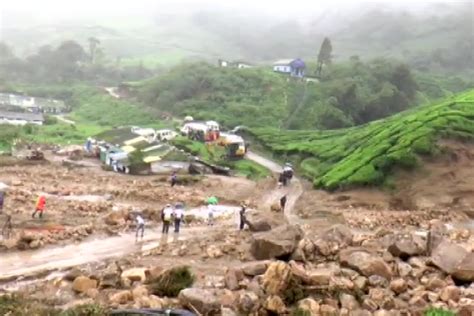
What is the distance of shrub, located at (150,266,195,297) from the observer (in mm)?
19219

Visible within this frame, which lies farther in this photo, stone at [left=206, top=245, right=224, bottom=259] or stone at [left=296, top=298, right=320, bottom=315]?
stone at [left=206, top=245, right=224, bottom=259]

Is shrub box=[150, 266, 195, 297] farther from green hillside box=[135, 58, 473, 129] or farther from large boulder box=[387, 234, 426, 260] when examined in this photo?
green hillside box=[135, 58, 473, 129]

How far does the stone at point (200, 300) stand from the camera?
694 inches

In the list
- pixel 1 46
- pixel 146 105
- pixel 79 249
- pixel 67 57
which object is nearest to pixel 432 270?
pixel 79 249

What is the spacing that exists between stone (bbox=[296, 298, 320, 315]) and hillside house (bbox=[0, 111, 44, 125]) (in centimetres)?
8213

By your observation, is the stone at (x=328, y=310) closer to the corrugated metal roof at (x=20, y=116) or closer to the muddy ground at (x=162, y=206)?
the muddy ground at (x=162, y=206)

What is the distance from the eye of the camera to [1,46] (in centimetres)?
16762

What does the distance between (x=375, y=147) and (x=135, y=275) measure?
140ft

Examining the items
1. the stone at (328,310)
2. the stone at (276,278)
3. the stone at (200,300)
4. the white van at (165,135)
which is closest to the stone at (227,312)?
the stone at (200,300)

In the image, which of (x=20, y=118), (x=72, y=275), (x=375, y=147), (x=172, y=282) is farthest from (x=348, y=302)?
(x=20, y=118)

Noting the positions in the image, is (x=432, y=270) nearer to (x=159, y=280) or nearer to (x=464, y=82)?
(x=159, y=280)

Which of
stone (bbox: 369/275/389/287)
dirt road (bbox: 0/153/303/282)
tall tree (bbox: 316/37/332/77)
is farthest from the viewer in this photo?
tall tree (bbox: 316/37/332/77)

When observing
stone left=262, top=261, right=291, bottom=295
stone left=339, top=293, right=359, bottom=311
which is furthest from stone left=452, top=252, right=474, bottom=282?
stone left=262, top=261, right=291, bottom=295

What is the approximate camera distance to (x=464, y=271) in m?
20.1
